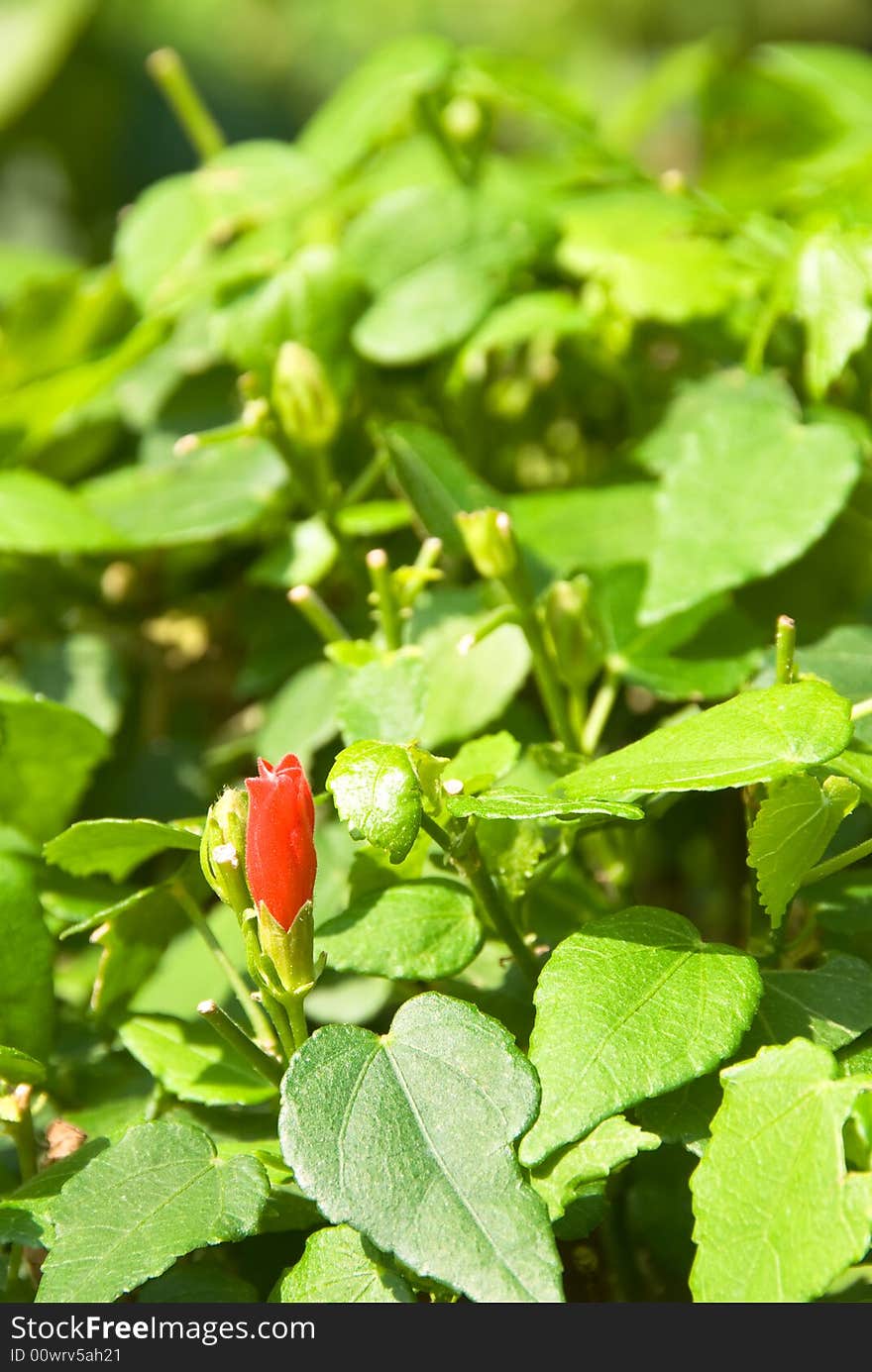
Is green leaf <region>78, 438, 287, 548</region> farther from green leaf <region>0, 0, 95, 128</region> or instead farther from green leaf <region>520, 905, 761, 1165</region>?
green leaf <region>0, 0, 95, 128</region>

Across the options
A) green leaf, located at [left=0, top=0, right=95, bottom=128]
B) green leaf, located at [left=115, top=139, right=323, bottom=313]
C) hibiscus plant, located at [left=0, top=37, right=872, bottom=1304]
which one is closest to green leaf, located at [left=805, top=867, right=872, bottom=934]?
hibiscus plant, located at [left=0, top=37, right=872, bottom=1304]

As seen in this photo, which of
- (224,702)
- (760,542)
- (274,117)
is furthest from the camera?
(274,117)

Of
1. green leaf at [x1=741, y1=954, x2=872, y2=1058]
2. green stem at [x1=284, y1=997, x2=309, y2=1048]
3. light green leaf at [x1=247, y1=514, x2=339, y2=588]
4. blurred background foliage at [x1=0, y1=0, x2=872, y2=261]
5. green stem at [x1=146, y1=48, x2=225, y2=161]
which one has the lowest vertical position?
blurred background foliage at [x1=0, y1=0, x2=872, y2=261]

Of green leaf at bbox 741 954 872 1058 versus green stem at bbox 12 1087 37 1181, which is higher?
green stem at bbox 12 1087 37 1181

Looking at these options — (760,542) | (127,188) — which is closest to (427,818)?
(760,542)

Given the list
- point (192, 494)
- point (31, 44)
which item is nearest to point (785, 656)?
point (192, 494)

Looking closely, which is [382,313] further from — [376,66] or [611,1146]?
[611,1146]

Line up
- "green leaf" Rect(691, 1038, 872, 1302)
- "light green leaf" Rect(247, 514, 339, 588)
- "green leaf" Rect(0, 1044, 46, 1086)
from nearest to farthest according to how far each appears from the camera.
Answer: "green leaf" Rect(691, 1038, 872, 1302) < "green leaf" Rect(0, 1044, 46, 1086) < "light green leaf" Rect(247, 514, 339, 588)
